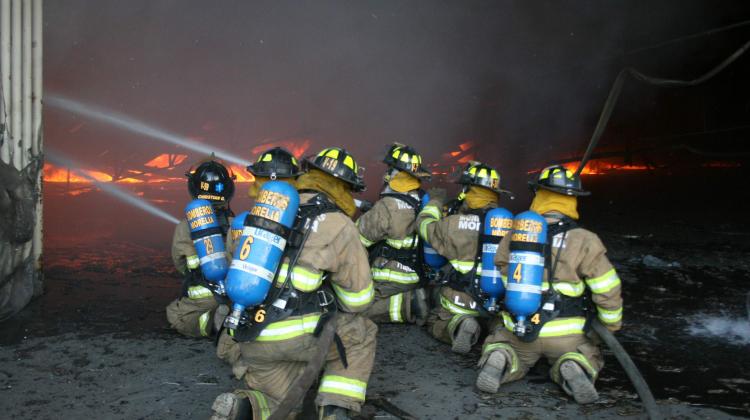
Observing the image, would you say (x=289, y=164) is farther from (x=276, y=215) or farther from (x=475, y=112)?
(x=475, y=112)

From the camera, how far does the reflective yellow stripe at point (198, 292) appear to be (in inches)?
185

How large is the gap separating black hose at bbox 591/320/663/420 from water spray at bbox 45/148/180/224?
28.8 ft

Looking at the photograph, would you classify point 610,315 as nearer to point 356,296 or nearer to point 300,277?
point 356,296

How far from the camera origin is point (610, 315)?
12.4 feet

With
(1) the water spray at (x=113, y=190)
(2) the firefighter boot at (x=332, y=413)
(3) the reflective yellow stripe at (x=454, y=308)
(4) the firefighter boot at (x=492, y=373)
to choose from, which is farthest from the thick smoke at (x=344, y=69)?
(2) the firefighter boot at (x=332, y=413)

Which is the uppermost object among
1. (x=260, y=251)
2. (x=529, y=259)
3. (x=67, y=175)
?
(x=260, y=251)

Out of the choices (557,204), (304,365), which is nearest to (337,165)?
(304,365)

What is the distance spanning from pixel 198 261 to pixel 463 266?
2.05m

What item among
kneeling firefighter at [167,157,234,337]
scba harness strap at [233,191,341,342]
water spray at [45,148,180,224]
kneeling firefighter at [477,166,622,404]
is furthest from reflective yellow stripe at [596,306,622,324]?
water spray at [45,148,180,224]

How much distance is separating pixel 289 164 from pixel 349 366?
1.61 metres

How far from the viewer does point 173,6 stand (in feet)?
37.1

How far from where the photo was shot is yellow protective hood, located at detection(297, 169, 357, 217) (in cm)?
343

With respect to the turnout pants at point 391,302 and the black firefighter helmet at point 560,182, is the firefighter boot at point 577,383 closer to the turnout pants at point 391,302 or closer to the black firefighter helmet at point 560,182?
the black firefighter helmet at point 560,182

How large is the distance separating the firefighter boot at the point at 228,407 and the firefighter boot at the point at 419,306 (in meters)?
2.58
